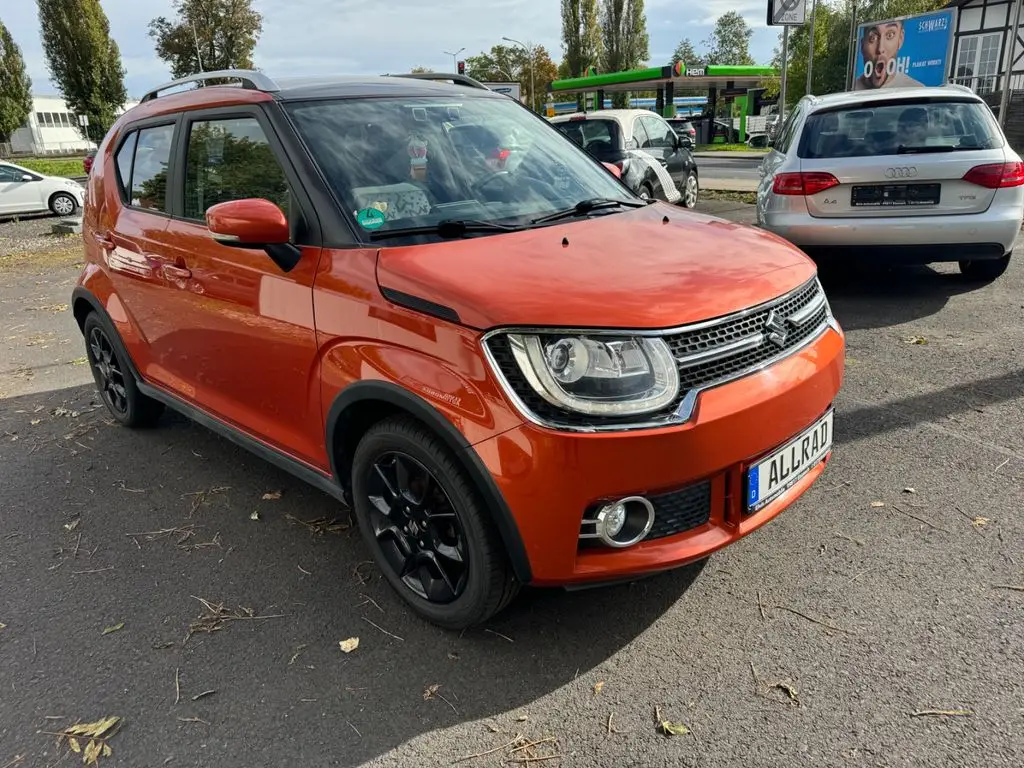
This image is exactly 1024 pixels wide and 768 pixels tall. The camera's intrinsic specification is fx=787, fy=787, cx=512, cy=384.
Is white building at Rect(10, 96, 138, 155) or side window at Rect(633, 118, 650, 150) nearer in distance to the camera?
side window at Rect(633, 118, 650, 150)

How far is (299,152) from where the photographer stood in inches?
115

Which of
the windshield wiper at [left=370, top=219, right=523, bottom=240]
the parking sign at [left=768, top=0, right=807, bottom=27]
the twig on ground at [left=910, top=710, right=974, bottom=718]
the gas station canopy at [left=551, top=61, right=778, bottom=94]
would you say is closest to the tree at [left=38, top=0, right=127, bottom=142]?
the gas station canopy at [left=551, top=61, right=778, bottom=94]

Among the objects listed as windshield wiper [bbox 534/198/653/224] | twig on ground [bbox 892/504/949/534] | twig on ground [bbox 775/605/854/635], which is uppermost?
windshield wiper [bbox 534/198/653/224]

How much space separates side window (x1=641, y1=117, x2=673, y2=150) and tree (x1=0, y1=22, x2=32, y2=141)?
51.0 meters

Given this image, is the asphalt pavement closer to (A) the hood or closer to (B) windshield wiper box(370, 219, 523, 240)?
(A) the hood

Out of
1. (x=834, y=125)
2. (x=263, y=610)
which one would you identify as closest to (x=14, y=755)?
(x=263, y=610)

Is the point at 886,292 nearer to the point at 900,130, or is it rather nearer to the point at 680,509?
the point at 900,130

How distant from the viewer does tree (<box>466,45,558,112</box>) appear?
80625 millimetres

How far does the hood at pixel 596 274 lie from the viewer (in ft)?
7.45

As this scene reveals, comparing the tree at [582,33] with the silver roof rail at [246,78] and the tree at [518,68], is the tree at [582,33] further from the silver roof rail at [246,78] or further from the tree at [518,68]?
the silver roof rail at [246,78]

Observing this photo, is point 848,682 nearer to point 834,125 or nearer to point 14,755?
point 14,755

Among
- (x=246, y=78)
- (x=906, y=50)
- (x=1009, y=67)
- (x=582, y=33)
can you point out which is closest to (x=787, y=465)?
(x=246, y=78)

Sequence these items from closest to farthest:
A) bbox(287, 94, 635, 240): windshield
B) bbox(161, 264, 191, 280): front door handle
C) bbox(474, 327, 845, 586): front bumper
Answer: bbox(474, 327, 845, 586): front bumper → bbox(287, 94, 635, 240): windshield → bbox(161, 264, 191, 280): front door handle

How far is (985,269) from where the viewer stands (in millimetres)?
6914
